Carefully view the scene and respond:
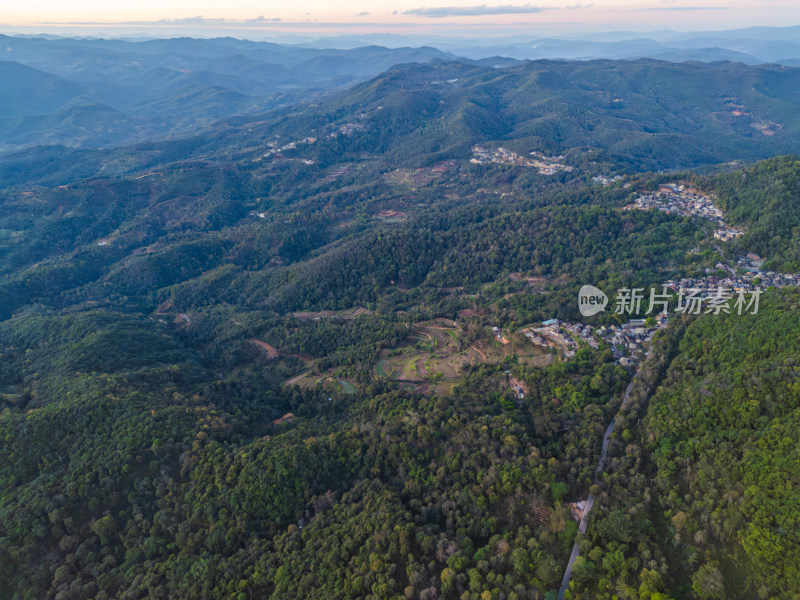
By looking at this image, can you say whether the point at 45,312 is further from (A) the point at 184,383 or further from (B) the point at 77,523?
(B) the point at 77,523

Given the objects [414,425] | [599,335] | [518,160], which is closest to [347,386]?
[414,425]

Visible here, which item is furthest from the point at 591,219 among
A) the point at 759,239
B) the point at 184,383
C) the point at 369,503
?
the point at 184,383

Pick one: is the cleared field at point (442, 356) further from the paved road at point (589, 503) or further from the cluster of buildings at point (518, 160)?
the cluster of buildings at point (518, 160)

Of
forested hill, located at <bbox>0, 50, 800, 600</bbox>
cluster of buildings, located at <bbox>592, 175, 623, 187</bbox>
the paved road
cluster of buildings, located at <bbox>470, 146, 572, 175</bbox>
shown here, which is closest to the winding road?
the paved road

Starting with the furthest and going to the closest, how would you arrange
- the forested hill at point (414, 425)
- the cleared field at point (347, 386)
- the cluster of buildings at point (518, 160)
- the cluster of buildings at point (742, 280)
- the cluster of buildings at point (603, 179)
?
the cluster of buildings at point (518, 160), the cluster of buildings at point (603, 179), the cleared field at point (347, 386), the cluster of buildings at point (742, 280), the forested hill at point (414, 425)

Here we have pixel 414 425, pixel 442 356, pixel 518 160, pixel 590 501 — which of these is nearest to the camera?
pixel 590 501

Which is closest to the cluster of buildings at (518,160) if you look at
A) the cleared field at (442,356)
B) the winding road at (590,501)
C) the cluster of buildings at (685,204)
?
the cluster of buildings at (685,204)

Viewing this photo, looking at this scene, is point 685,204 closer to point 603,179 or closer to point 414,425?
point 603,179
